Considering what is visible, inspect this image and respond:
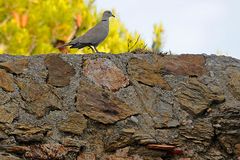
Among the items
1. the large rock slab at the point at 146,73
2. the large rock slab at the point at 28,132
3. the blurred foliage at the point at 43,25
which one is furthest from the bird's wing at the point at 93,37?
the blurred foliage at the point at 43,25

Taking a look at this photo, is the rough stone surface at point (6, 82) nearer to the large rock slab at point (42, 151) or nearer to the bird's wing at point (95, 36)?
the large rock slab at point (42, 151)

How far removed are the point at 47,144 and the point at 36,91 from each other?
548mm

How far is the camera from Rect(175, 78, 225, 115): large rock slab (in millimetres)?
5688

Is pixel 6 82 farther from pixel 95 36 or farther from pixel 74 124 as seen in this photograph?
pixel 95 36

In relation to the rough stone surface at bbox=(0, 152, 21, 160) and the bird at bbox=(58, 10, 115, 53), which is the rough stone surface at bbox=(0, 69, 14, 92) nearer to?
the rough stone surface at bbox=(0, 152, 21, 160)

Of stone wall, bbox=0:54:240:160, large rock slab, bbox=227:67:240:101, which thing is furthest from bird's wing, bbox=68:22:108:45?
large rock slab, bbox=227:67:240:101

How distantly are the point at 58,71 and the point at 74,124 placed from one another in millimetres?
592

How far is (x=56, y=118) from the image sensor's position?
5.38 metres

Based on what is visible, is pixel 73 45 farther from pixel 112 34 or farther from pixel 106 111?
pixel 112 34

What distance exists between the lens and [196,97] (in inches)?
228

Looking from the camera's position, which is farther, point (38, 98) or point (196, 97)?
point (196, 97)

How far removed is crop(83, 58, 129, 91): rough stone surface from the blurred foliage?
6.93m

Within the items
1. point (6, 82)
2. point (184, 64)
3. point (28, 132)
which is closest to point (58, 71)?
point (6, 82)

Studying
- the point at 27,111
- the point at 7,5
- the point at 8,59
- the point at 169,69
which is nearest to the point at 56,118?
the point at 27,111
